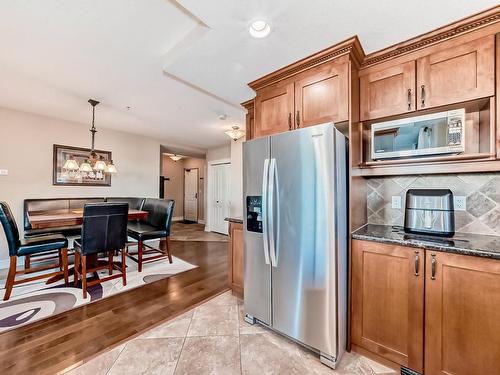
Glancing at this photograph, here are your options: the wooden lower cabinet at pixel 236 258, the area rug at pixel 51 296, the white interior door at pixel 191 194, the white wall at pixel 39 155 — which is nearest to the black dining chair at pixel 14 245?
the area rug at pixel 51 296

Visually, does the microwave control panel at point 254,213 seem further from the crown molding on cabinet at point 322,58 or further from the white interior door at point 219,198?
the white interior door at point 219,198

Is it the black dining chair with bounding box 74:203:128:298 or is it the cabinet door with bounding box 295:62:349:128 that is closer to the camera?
the cabinet door with bounding box 295:62:349:128

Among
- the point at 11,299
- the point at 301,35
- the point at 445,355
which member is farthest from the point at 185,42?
the point at 11,299

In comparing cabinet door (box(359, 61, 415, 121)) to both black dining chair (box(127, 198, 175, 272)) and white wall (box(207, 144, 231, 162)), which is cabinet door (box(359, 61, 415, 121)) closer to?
black dining chair (box(127, 198, 175, 272))

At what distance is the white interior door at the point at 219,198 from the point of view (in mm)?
6051

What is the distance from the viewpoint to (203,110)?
3.46m

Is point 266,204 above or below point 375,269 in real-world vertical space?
above

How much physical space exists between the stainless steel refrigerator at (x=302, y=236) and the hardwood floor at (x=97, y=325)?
1044 millimetres

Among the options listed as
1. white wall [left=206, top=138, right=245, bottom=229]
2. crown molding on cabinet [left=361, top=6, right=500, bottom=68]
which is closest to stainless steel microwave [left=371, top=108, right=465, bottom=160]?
crown molding on cabinet [left=361, top=6, right=500, bottom=68]

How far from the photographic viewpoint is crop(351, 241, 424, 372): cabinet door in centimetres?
135

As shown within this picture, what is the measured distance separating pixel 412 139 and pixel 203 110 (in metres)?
2.83

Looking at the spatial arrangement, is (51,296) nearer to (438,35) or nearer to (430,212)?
(430,212)

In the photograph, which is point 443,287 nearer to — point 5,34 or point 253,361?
point 253,361

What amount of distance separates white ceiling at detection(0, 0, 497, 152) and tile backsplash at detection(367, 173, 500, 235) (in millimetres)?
1107
